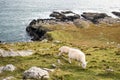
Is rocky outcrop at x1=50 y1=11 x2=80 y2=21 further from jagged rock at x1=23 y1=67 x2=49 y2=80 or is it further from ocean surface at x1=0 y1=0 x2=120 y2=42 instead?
jagged rock at x1=23 y1=67 x2=49 y2=80

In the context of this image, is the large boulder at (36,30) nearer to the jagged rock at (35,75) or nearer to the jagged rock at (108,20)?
the jagged rock at (108,20)

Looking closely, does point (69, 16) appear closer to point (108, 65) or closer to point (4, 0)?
point (4, 0)

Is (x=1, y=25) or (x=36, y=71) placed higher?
(x=36, y=71)

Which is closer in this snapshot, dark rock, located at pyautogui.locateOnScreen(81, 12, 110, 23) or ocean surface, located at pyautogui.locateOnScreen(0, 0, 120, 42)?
ocean surface, located at pyautogui.locateOnScreen(0, 0, 120, 42)

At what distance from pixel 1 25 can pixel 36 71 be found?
3041 inches

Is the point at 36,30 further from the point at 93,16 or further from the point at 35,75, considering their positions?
the point at 35,75

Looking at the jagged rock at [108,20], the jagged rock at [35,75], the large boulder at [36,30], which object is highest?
the jagged rock at [35,75]

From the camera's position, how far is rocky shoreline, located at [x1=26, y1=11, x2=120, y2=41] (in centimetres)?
8828

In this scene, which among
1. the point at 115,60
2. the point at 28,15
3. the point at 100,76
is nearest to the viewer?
the point at 100,76

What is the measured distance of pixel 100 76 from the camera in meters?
21.4

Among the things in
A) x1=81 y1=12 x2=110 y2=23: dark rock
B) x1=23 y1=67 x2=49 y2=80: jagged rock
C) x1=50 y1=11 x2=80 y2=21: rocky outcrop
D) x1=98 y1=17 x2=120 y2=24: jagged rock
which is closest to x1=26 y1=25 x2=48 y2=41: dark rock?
x1=50 y1=11 x2=80 y2=21: rocky outcrop

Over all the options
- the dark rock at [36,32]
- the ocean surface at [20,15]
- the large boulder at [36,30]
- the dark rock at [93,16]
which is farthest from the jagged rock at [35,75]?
the dark rock at [93,16]

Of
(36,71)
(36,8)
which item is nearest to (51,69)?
(36,71)

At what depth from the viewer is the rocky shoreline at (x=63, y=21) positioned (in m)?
88.3
